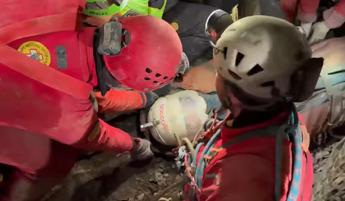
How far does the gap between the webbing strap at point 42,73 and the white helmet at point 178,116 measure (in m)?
0.71

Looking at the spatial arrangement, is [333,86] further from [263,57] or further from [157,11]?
[263,57]

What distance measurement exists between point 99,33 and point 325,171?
113 cm

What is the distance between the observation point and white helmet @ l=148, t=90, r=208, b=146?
2.65 m

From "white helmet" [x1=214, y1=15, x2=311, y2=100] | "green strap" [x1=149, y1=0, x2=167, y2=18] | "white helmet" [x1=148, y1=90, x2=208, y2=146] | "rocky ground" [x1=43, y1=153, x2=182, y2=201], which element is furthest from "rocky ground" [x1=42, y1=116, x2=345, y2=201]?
"white helmet" [x1=214, y1=15, x2=311, y2=100]

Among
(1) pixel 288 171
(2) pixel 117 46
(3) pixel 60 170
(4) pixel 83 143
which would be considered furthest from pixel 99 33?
(1) pixel 288 171

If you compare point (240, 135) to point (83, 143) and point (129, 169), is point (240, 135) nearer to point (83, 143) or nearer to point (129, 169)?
point (83, 143)

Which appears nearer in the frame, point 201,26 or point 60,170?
point 60,170

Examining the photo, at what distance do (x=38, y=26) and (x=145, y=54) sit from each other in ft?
1.46

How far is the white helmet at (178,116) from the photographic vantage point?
265cm

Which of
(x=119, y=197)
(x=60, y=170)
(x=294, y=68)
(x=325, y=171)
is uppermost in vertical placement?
(x=294, y=68)

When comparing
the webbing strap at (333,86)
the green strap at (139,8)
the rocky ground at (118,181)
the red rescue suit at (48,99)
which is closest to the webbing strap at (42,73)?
the red rescue suit at (48,99)

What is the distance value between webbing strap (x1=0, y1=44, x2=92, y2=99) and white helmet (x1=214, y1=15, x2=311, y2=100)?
724 mm

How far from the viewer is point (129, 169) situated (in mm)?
3004

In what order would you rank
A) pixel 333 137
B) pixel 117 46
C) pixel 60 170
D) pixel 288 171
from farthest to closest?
pixel 333 137 → pixel 60 170 → pixel 117 46 → pixel 288 171
